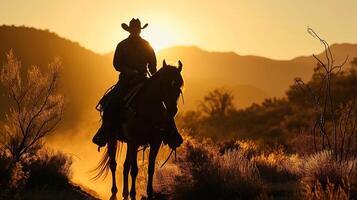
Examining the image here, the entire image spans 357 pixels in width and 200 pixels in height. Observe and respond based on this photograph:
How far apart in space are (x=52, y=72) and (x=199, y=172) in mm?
9942

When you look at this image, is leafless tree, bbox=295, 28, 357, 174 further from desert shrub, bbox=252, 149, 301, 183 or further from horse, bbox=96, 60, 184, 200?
horse, bbox=96, 60, 184, 200

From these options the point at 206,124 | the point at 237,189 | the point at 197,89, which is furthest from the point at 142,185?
the point at 197,89

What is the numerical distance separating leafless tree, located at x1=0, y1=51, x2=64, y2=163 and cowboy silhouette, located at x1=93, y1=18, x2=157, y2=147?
662 centimetres

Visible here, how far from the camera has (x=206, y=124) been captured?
197ft

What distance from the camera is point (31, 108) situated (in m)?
19.7

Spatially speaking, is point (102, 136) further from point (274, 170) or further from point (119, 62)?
point (274, 170)

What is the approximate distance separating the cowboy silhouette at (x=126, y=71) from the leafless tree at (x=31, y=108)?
6624mm

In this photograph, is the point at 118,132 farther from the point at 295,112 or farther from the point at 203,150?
the point at 295,112

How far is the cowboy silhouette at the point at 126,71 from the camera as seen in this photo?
11.6 m

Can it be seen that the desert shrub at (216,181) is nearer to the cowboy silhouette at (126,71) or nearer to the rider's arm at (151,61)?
the cowboy silhouette at (126,71)

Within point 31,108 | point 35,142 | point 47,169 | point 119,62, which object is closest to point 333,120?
point 119,62

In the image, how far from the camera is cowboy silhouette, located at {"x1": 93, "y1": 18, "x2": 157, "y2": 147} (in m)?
11.6

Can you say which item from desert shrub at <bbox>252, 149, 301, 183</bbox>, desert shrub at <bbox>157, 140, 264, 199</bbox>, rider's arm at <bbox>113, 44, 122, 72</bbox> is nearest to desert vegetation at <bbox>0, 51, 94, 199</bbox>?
desert shrub at <bbox>157, 140, 264, 199</bbox>

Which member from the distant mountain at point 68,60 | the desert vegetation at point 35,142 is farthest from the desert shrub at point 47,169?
the distant mountain at point 68,60
